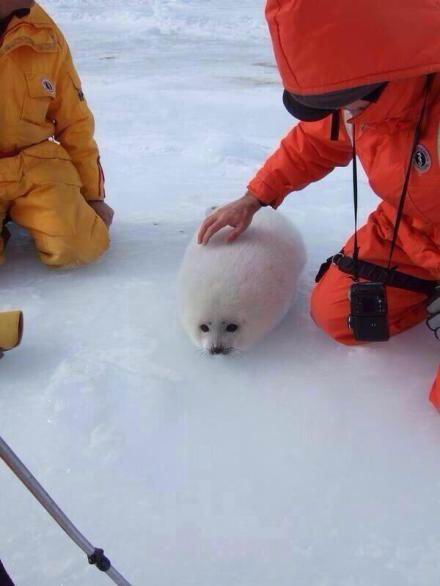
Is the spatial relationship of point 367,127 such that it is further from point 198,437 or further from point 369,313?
point 198,437

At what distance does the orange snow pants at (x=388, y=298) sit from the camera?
1.37 meters

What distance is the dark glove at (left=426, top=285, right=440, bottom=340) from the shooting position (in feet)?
4.28

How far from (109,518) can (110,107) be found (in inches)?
109

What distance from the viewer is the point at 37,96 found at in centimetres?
165

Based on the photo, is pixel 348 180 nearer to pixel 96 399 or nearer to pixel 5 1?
pixel 5 1

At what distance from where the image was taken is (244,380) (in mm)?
1271

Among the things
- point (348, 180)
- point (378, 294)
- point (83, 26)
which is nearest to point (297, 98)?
point (378, 294)

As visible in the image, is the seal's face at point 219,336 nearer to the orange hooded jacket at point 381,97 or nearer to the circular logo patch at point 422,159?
the orange hooded jacket at point 381,97

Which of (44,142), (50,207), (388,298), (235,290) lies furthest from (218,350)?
(44,142)

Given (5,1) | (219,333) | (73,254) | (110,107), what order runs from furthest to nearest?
(110,107)
(73,254)
(5,1)
(219,333)

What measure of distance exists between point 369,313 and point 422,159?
1.03 ft

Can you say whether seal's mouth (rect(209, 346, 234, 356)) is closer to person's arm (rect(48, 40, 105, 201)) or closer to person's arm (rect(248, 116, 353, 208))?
person's arm (rect(248, 116, 353, 208))

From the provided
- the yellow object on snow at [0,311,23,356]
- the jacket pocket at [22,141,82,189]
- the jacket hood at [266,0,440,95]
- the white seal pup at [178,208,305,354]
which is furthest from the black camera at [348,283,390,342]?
the jacket pocket at [22,141,82,189]

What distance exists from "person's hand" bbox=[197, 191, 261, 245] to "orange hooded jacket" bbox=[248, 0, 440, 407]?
0.10ft
